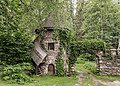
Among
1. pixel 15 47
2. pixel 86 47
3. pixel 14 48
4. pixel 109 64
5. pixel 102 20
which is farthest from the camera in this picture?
pixel 102 20

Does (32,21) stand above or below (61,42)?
above

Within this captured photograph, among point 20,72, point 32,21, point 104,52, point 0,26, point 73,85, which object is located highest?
point 32,21

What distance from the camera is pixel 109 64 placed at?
22078 millimetres

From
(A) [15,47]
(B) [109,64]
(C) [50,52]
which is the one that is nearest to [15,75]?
(A) [15,47]

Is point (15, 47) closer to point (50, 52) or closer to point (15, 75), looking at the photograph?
point (50, 52)

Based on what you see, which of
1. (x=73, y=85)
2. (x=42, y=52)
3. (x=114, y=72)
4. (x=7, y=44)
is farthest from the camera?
(x=114, y=72)

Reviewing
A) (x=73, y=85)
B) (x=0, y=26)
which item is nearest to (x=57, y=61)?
(x=73, y=85)

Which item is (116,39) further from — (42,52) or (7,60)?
(7,60)

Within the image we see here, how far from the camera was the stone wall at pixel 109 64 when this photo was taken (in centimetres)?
2191

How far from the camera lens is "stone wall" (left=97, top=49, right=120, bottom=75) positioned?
862 inches

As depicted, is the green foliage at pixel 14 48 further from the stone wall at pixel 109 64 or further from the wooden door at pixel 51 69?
the stone wall at pixel 109 64

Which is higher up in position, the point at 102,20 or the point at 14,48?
the point at 102,20

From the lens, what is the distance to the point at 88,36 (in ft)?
105

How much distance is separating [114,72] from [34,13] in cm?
1251
